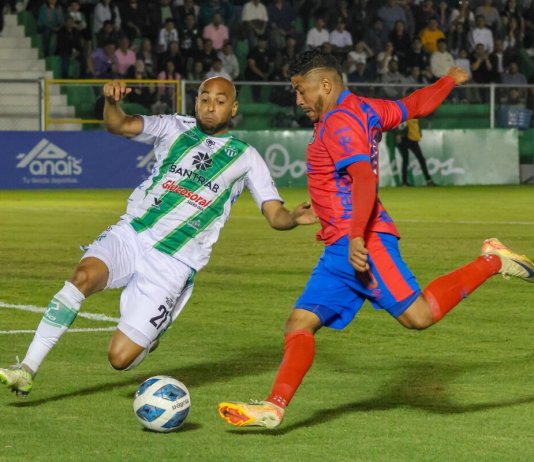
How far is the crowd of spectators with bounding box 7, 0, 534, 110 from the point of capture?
27.8 meters

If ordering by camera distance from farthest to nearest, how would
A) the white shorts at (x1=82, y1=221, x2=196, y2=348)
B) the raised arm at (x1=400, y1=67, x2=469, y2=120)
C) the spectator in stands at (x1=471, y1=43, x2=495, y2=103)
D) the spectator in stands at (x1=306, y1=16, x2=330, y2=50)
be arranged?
the spectator in stands at (x1=471, y1=43, x2=495, y2=103)
the spectator in stands at (x1=306, y1=16, x2=330, y2=50)
the white shorts at (x1=82, y1=221, x2=196, y2=348)
the raised arm at (x1=400, y1=67, x2=469, y2=120)

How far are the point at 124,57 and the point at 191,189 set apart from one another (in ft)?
66.7

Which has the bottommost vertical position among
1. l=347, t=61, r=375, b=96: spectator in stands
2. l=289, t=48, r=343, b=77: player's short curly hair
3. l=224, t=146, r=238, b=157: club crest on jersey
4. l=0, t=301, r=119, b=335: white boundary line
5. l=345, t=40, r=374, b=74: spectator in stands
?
l=0, t=301, r=119, b=335: white boundary line

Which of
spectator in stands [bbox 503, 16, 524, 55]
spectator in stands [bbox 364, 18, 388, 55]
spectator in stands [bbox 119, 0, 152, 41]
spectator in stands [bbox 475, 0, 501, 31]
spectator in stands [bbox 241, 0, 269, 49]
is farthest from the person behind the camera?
spectator in stands [bbox 475, 0, 501, 31]

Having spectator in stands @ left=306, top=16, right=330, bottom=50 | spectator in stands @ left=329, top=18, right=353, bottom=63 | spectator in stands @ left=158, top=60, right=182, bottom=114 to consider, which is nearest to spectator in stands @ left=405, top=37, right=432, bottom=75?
spectator in stands @ left=329, top=18, right=353, bottom=63

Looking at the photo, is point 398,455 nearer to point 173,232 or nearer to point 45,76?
point 173,232

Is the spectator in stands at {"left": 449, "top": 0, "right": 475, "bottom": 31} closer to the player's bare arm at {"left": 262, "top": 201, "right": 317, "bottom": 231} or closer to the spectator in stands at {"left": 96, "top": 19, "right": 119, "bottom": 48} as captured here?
the spectator in stands at {"left": 96, "top": 19, "right": 119, "bottom": 48}

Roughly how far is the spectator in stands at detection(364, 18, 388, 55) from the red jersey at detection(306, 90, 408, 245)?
24.1m

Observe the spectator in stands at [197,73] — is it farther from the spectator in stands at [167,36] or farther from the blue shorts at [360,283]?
the blue shorts at [360,283]

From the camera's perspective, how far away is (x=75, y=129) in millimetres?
26656

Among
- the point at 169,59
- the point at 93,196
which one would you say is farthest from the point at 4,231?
the point at 169,59

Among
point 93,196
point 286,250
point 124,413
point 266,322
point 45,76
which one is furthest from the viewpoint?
point 45,76

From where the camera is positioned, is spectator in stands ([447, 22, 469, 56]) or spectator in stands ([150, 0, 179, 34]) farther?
spectator in stands ([447, 22, 469, 56])

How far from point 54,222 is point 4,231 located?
4.75ft
